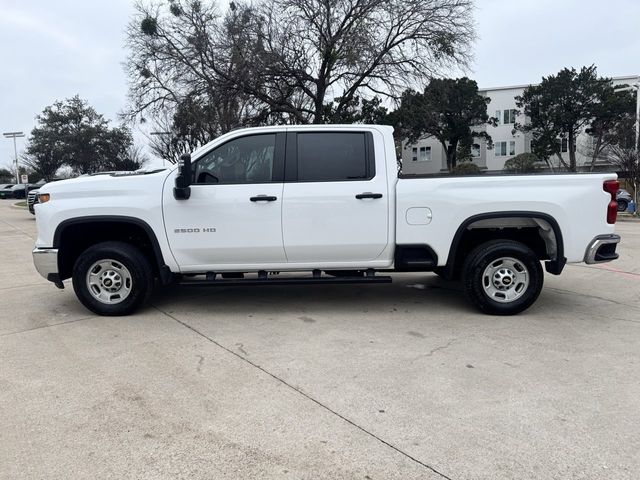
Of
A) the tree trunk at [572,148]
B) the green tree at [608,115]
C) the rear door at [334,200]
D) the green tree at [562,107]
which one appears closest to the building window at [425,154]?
the green tree at [562,107]

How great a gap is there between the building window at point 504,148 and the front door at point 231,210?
202 feet

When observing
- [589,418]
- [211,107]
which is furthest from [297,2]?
[589,418]

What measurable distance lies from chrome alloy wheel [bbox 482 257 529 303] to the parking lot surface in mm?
270

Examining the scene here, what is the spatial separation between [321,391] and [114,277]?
3.00 m

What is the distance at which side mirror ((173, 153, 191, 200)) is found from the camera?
17.3 feet

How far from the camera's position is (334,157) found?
18.5ft

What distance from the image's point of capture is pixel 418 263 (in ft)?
18.3

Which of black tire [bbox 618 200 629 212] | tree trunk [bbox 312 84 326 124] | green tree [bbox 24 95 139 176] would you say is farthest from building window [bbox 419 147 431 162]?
tree trunk [bbox 312 84 326 124]

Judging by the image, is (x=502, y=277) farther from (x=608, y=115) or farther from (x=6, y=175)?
(x=6, y=175)

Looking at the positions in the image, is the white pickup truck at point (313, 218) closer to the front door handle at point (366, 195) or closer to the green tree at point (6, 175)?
the front door handle at point (366, 195)

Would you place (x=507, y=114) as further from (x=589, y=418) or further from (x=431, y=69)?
(x=589, y=418)

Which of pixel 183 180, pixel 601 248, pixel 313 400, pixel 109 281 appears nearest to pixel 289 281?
pixel 183 180

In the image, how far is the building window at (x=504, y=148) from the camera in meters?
62.0

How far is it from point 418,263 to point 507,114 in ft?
203
